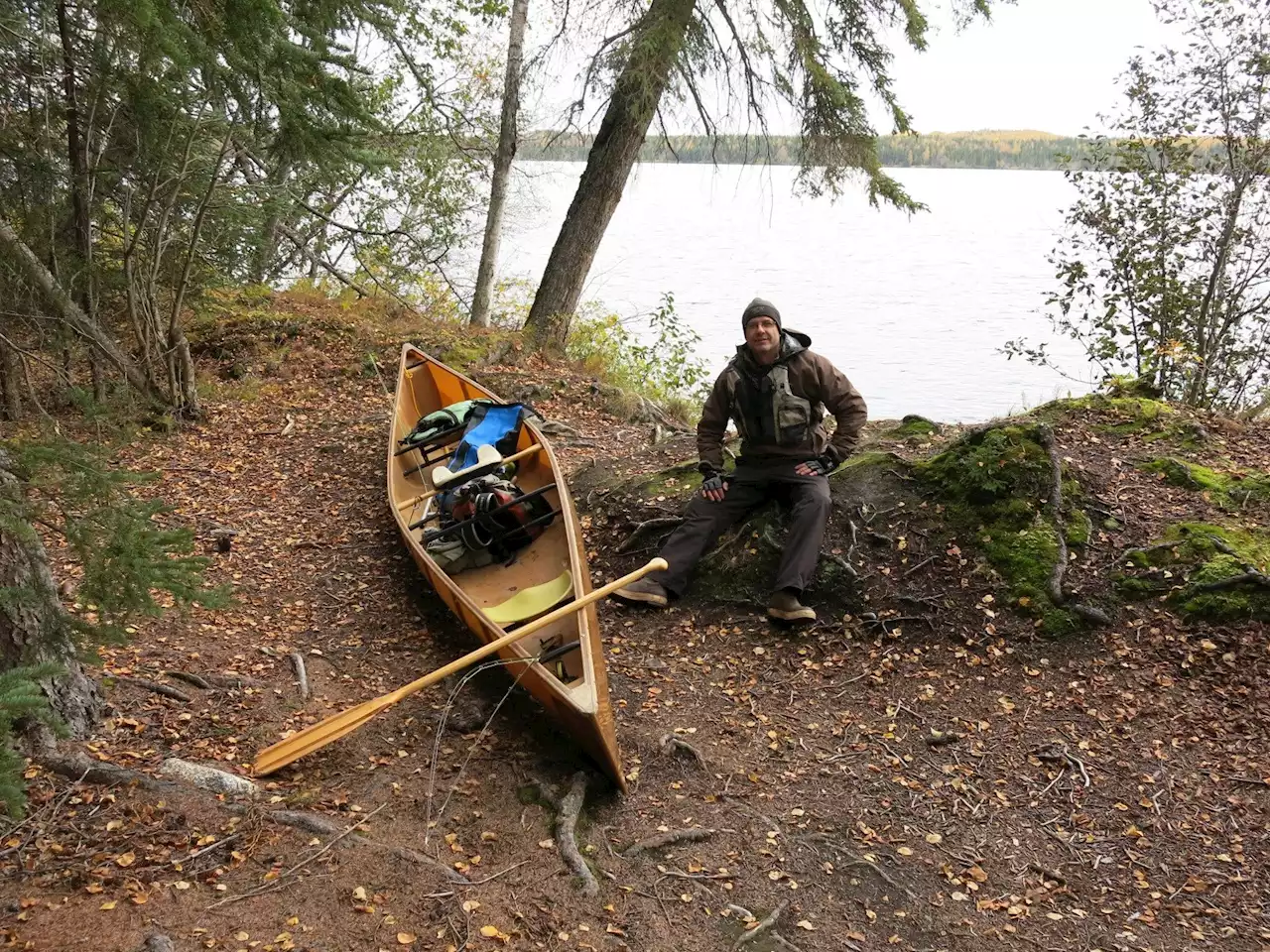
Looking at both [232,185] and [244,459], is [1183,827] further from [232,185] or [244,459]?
[232,185]

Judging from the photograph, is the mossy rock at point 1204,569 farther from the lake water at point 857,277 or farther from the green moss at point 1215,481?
the lake water at point 857,277

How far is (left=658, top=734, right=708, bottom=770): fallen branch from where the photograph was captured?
12.1 feet

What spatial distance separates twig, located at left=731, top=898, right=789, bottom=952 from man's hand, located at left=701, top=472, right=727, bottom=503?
244 centimetres

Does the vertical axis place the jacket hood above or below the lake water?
above

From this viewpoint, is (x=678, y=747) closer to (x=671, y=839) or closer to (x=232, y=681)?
(x=671, y=839)

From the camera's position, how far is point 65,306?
6.25 metres

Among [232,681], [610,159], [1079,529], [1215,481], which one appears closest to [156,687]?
[232,681]

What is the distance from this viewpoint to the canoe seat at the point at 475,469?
561 centimetres

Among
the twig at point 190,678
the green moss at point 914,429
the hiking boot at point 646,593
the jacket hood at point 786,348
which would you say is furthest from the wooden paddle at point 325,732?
the green moss at point 914,429

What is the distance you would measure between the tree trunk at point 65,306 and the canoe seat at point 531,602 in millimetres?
3990

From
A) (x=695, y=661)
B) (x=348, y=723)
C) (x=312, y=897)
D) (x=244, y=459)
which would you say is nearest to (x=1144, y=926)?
(x=695, y=661)

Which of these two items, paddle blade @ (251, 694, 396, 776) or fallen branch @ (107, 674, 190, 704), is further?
fallen branch @ (107, 674, 190, 704)

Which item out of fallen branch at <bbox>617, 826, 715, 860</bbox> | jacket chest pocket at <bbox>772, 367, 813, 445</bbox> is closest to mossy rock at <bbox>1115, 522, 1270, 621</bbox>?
jacket chest pocket at <bbox>772, 367, 813, 445</bbox>

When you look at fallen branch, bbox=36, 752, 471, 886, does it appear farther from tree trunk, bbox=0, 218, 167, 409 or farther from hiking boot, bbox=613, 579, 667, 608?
tree trunk, bbox=0, 218, 167, 409
